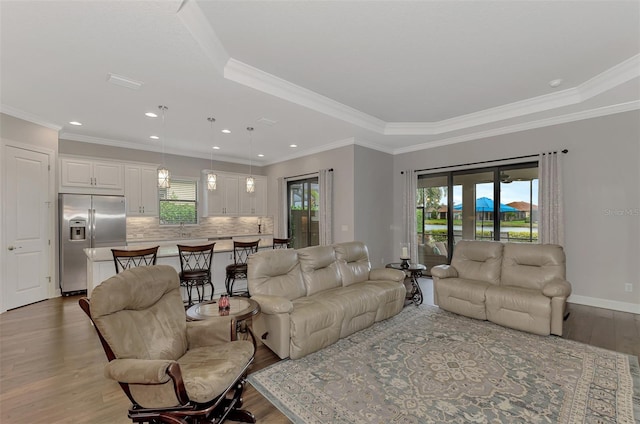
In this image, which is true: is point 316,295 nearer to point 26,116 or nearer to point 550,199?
point 550,199

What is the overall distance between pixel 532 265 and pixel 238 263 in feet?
14.0

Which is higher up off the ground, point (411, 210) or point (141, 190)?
point (141, 190)

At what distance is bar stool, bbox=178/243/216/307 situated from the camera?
4.04 meters

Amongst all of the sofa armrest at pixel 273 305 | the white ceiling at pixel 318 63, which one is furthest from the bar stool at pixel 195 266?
the white ceiling at pixel 318 63

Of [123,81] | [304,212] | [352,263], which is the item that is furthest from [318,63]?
[304,212]

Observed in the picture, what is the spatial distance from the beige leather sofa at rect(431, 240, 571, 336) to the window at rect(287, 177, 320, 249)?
130 inches

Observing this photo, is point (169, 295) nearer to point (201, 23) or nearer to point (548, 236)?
point (201, 23)

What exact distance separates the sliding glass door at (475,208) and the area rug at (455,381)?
2.57 metres

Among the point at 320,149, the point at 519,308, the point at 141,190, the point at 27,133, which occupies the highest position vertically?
the point at 320,149

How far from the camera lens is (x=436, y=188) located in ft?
21.0

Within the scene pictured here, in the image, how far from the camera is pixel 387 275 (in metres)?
4.14

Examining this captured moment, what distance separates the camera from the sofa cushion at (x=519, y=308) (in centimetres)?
332

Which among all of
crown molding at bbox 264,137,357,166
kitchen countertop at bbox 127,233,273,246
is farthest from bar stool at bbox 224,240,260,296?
crown molding at bbox 264,137,357,166

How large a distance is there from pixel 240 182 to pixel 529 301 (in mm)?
6551
